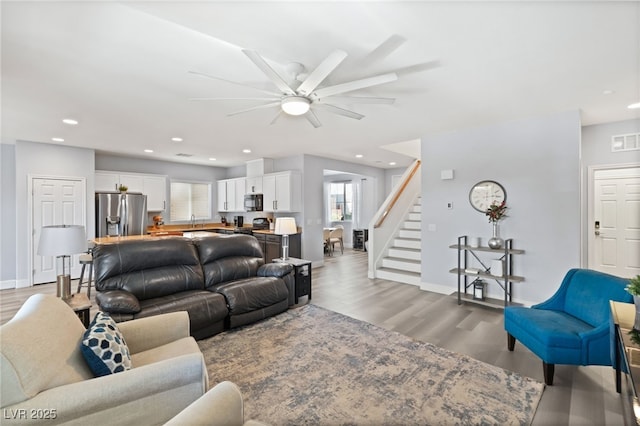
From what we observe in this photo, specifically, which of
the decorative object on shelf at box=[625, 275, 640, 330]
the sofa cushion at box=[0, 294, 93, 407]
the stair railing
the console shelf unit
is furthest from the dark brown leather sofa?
the decorative object on shelf at box=[625, 275, 640, 330]

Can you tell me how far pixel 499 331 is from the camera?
337 centimetres

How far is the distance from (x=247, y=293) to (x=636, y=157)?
5.67m

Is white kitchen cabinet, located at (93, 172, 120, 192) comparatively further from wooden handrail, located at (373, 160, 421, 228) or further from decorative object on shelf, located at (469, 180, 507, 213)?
decorative object on shelf, located at (469, 180, 507, 213)

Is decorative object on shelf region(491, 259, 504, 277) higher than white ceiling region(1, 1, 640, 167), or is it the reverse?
white ceiling region(1, 1, 640, 167)

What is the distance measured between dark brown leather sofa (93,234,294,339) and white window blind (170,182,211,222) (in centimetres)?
472

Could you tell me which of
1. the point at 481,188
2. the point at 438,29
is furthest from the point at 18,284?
the point at 481,188

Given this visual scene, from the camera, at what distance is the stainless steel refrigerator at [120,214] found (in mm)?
6281

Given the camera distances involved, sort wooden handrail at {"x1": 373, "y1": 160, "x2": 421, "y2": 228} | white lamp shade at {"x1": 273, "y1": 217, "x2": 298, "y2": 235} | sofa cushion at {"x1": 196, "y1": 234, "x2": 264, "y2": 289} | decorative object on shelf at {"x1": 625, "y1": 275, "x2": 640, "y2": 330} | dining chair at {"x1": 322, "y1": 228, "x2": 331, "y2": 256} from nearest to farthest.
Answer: decorative object on shelf at {"x1": 625, "y1": 275, "x2": 640, "y2": 330}
sofa cushion at {"x1": 196, "y1": 234, "x2": 264, "y2": 289}
white lamp shade at {"x1": 273, "y1": 217, "x2": 298, "y2": 235}
wooden handrail at {"x1": 373, "y1": 160, "x2": 421, "y2": 228}
dining chair at {"x1": 322, "y1": 228, "x2": 331, "y2": 256}

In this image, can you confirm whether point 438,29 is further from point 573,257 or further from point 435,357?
point 573,257

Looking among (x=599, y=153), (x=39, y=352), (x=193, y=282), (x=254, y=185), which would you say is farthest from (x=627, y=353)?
(x=254, y=185)

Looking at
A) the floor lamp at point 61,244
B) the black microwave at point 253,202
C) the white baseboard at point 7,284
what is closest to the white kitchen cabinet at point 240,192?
the black microwave at point 253,202

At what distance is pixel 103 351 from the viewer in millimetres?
Answer: 1569

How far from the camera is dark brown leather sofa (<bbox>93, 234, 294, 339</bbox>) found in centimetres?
299

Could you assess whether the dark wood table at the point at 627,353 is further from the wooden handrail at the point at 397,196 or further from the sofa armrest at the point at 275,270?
the wooden handrail at the point at 397,196
